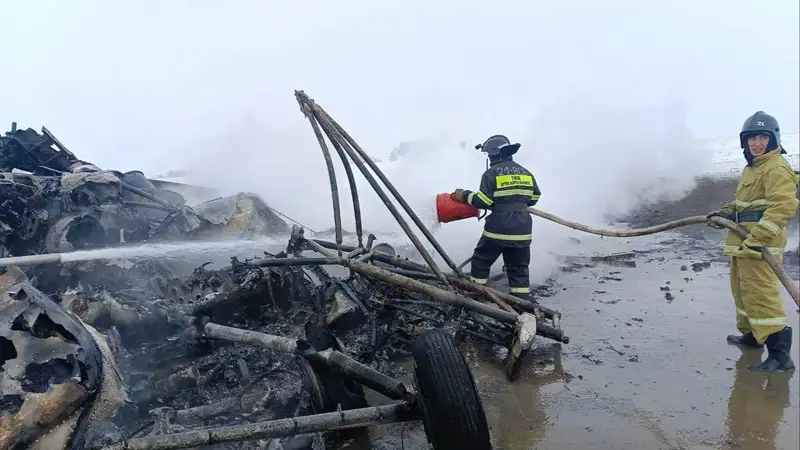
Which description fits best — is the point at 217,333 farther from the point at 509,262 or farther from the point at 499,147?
the point at 499,147

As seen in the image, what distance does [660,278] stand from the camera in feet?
20.2

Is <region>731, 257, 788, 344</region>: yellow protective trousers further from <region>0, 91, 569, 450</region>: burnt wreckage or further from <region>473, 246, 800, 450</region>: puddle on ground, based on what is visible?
<region>0, 91, 569, 450</region>: burnt wreckage

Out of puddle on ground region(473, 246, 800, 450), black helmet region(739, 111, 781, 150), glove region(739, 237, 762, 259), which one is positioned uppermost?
black helmet region(739, 111, 781, 150)

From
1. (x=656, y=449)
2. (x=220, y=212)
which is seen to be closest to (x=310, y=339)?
(x=656, y=449)

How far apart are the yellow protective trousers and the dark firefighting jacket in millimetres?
1713

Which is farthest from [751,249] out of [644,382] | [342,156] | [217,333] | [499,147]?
[217,333]

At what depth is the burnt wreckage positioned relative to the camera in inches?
91.6

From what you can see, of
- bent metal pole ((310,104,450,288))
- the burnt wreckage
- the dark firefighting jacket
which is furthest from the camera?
the dark firefighting jacket

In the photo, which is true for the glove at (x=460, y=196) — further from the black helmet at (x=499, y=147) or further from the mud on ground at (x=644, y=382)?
the mud on ground at (x=644, y=382)

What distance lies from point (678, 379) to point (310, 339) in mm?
2618

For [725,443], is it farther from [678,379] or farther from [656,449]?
[678,379]

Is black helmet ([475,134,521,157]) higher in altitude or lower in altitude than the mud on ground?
higher

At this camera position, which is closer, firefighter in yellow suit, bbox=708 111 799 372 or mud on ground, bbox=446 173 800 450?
mud on ground, bbox=446 173 800 450

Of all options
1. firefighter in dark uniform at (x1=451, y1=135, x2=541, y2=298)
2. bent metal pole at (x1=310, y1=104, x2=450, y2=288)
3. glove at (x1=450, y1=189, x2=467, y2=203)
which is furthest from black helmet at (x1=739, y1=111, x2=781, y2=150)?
bent metal pole at (x1=310, y1=104, x2=450, y2=288)
